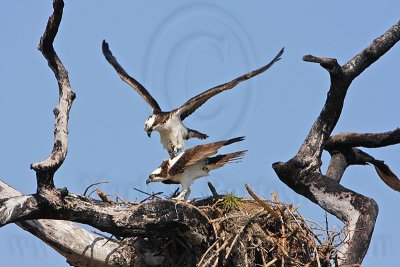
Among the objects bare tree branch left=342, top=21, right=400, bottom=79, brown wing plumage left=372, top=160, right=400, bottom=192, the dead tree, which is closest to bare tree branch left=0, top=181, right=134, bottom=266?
the dead tree

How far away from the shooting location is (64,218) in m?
7.91

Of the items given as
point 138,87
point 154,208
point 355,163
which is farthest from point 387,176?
point 154,208

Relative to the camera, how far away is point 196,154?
9.63 meters

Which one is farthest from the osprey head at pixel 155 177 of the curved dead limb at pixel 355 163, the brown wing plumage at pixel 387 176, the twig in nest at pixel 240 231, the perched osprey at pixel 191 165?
the brown wing plumage at pixel 387 176

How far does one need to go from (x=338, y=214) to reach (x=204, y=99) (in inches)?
77.4

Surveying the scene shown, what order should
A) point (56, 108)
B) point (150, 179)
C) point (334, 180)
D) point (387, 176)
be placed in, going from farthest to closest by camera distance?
point (387, 176) < point (334, 180) < point (150, 179) < point (56, 108)

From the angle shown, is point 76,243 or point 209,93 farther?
point 209,93

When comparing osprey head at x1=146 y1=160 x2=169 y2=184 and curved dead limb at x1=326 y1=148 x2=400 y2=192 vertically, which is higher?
curved dead limb at x1=326 y1=148 x2=400 y2=192

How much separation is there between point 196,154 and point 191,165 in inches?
5.5

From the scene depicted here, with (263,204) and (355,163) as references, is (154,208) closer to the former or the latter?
(263,204)

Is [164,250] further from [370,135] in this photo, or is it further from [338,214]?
[370,135]

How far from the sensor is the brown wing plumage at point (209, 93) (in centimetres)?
1033

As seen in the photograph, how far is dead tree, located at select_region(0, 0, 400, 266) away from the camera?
770 centimetres

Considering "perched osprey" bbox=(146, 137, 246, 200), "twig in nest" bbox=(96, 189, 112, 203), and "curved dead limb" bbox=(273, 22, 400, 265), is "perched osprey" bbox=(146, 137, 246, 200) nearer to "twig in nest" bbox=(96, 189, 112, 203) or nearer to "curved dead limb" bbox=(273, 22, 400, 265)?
"curved dead limb" bbox=(273, 22, 400, 265)
